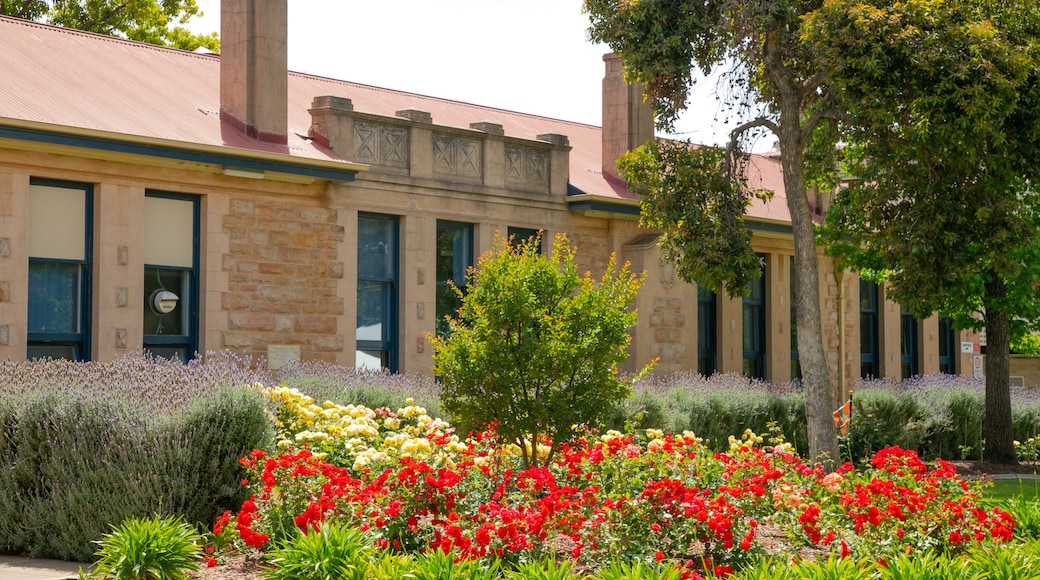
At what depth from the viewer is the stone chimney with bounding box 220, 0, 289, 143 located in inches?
791

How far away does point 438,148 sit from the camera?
851 inches

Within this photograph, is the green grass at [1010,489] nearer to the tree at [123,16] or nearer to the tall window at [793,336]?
the tall window at [793,336]

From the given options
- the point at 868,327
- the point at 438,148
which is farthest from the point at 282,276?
the point at 868,327

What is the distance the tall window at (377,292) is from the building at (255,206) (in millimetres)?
36

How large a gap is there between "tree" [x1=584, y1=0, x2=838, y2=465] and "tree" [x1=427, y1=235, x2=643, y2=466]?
6.23m

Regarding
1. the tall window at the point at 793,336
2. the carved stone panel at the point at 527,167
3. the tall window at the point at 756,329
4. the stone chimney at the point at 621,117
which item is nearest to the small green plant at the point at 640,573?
the carved stone panel at the point at 527,167

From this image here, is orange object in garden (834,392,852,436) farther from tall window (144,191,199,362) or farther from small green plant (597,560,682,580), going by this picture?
small green plant (597,560,682,580)

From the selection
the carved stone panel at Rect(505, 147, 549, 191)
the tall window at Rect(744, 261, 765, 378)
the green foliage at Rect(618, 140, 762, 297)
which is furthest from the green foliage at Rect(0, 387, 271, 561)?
the tall window at Rect(744, 261, 765, 378)

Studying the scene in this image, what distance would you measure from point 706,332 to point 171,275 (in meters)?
12.5

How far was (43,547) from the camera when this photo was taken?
11.3 meters

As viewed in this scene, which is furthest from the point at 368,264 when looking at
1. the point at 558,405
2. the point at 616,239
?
the point at 558,405

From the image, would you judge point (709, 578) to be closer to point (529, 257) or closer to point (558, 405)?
point (558, 405)

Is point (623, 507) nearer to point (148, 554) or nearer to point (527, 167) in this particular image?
point (148, 554)

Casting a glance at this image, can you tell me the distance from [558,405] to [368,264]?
996cm
